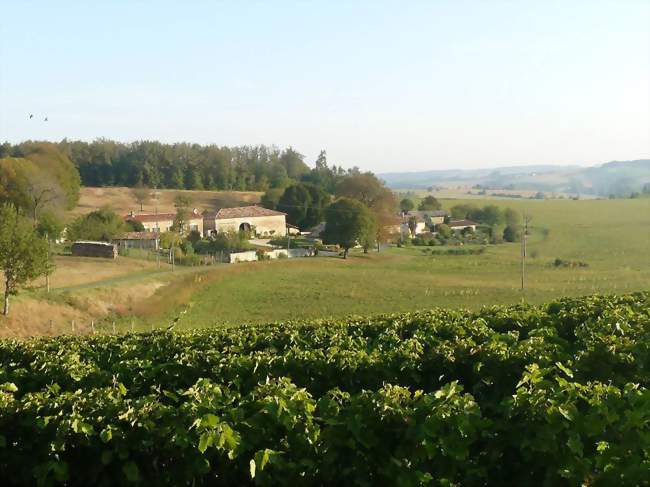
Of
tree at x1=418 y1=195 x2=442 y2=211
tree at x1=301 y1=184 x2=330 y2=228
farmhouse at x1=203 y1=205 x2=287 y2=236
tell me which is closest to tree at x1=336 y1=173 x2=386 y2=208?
tree at x1=301 y1=184 x2=330 y2=228

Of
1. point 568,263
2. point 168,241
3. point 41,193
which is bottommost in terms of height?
point 568,263

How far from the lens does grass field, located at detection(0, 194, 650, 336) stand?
119 ft

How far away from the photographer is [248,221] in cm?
8881

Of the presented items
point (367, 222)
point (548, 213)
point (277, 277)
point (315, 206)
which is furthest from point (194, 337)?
A: point (548, 213)

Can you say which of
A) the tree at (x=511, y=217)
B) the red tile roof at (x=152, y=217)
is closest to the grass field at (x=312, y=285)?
the tree at (x=511, y=217)

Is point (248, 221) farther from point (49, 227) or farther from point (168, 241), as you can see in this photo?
point (49, 227)

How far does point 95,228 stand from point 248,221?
2234cm

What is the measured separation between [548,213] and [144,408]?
111m

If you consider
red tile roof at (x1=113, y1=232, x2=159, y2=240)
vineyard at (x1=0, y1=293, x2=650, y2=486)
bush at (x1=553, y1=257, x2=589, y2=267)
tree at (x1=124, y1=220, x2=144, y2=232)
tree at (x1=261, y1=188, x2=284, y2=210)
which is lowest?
bush at (x1=553, y1=257, x2=589, y2=267)

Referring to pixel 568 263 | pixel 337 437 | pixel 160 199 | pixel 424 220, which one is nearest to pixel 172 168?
pixel 160 199

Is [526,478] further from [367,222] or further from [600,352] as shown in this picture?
[367,222]

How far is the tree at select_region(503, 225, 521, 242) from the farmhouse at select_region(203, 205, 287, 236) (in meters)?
30.8

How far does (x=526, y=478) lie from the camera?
20.8 feet

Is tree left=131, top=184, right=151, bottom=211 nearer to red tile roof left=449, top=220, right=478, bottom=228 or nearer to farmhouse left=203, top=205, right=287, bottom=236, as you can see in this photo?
farmhouse left=203, top=205, right=287, bottom=236
